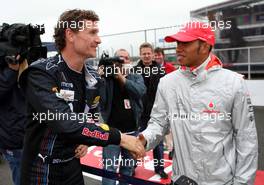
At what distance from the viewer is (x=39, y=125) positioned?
6.41 feet

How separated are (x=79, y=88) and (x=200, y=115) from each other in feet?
2.46

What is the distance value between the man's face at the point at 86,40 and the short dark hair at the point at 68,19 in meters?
0.04

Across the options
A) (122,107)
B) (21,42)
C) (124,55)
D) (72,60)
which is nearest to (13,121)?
(21,42)

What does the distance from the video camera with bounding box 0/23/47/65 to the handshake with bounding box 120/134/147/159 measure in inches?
36.5

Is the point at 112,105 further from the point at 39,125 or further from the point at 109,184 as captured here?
the point at 39,125

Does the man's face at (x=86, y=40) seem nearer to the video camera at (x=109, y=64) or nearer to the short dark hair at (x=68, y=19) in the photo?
the short dark hair at (x=68, y=19)

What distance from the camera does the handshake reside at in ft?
6.74

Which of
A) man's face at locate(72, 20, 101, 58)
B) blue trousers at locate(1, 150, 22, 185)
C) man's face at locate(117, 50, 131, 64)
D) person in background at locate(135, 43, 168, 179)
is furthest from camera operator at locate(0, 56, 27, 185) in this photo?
person in background at locate(135, 43, 168, 179)

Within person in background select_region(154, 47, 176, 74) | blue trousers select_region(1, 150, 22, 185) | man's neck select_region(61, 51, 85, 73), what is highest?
man's neck select_region(61, 51, 85, 73)

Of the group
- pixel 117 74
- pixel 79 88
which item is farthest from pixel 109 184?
pixel 79 88

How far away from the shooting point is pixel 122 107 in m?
3.82

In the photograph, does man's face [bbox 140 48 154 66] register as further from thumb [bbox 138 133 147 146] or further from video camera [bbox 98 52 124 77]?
thumb [bbox 138 133 147 146]

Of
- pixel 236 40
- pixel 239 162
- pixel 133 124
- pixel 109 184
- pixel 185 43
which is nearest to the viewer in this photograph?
pixel 239 162

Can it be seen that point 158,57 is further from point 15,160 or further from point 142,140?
point 142,140
